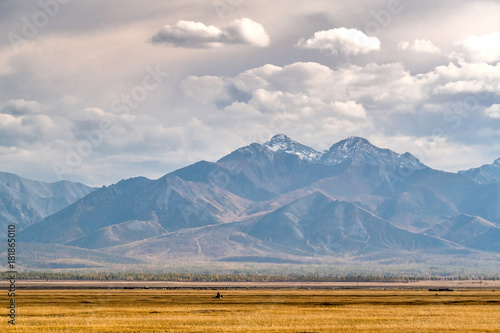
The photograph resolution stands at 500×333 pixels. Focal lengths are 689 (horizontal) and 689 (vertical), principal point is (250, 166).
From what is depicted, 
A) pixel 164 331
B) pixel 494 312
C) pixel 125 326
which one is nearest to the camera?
pixel 164 331

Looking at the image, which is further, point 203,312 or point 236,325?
point 203,312

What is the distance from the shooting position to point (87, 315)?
86562 mm

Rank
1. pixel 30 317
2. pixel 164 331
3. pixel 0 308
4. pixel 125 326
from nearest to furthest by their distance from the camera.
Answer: pixel 164 331
pixel 125 326
pixel 30 317
pixel 0 308

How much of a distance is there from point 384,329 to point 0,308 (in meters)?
57.8

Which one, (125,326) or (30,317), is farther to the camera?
(30,317)

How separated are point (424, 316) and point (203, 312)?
2894 centimetres

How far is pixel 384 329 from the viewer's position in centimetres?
6725

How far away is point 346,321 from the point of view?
251ft

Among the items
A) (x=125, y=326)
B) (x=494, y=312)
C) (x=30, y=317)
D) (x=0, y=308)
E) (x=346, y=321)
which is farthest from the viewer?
(x=0, y=308)

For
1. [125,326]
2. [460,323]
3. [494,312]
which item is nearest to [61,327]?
[125,326]

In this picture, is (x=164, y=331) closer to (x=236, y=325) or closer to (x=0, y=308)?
(x=236, y=325)

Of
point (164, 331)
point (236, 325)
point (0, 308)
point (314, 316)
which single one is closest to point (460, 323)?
point (314, 316)

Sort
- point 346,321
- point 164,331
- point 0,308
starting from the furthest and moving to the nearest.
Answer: point 0,308 → point 346,321 → point 164,331

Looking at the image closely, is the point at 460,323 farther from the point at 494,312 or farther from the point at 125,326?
the point at 125,326
